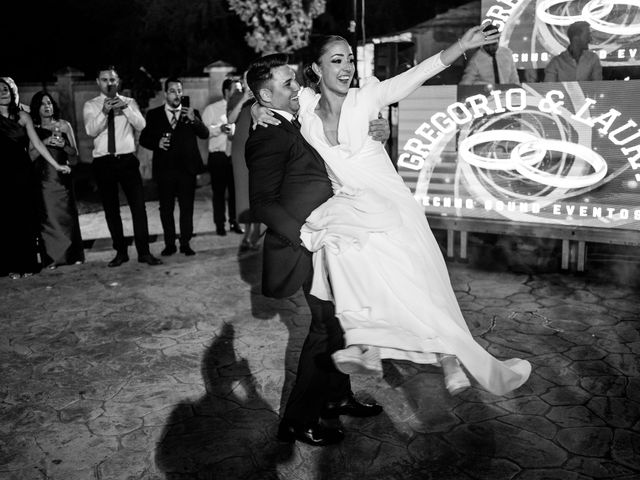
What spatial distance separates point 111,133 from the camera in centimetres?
742

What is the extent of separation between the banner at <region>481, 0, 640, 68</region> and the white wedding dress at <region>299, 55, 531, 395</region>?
4147 mm

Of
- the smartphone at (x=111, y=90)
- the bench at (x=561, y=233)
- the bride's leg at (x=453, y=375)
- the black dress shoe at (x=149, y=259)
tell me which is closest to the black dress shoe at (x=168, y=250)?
the black dress shoe at (x=149, y=259)

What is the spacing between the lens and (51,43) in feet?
67.1

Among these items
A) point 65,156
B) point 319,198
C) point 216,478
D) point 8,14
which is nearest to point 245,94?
point 65,156

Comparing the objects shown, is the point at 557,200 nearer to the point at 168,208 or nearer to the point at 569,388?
the point at 569,388

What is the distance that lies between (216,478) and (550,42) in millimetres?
5694

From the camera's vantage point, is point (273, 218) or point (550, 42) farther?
point (550, 42)

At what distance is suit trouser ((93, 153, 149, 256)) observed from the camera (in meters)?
7.49

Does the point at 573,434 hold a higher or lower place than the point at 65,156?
lower

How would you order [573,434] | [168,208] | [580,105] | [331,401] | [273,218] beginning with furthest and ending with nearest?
[168,208]
[580,105]
[331,401]
[573,434]
[273,218]

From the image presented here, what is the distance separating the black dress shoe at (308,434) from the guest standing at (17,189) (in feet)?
15.6

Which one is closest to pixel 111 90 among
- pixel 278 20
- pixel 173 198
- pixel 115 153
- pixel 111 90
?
pixel 111 90

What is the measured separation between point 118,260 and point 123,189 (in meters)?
0.79

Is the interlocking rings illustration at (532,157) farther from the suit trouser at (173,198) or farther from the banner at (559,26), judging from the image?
the suit trouser at (173,198)
